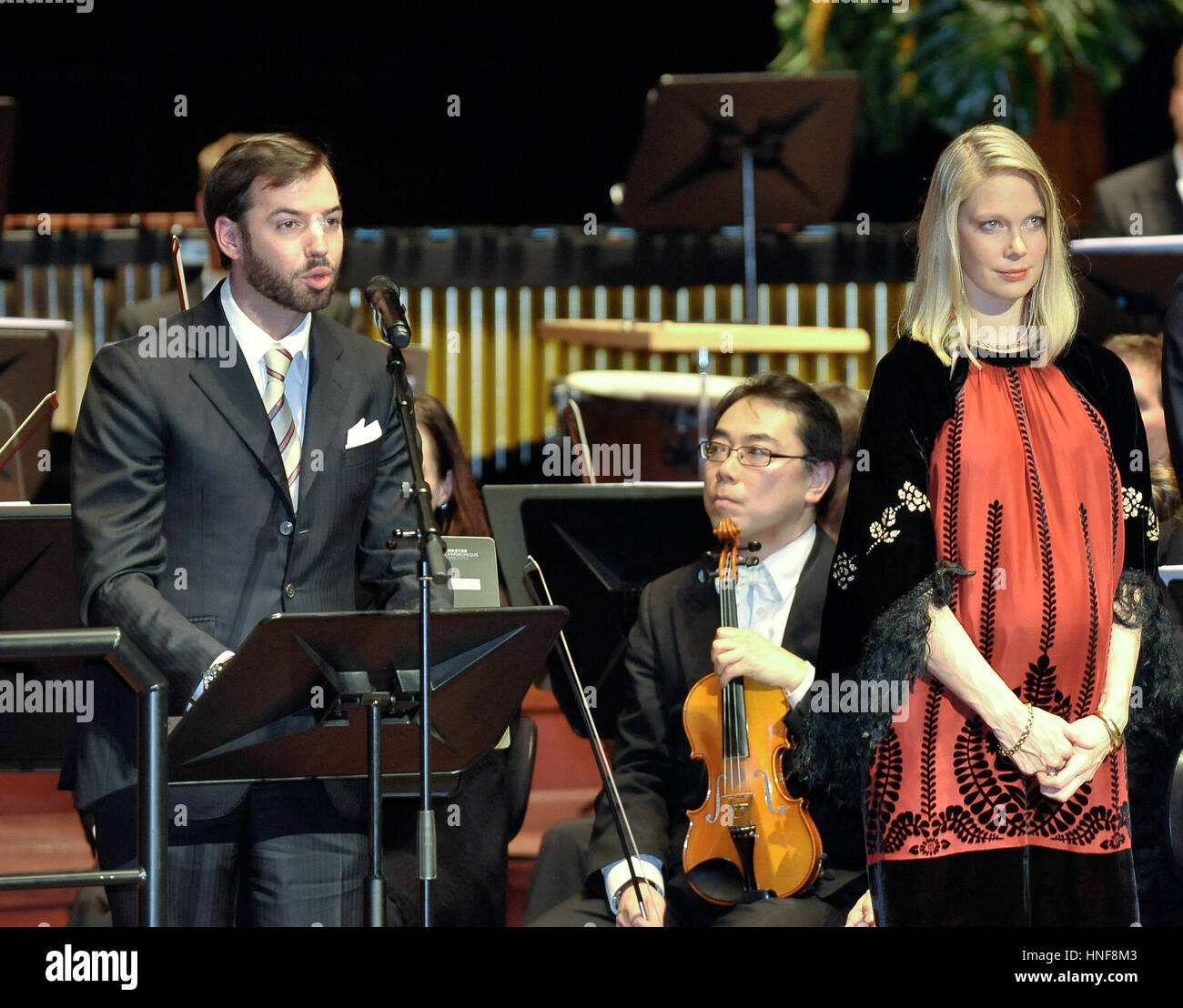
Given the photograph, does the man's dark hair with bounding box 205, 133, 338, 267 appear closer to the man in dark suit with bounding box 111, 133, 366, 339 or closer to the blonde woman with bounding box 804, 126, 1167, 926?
the blonde woman with bounding box 804, 126, 1167, 926

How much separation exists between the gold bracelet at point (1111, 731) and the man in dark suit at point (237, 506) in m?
1.16

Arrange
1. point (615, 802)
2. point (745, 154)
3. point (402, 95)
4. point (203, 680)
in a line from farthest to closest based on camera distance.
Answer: point (402, 95) < point (745, 154) < point (615, 802) < point (203, 680)

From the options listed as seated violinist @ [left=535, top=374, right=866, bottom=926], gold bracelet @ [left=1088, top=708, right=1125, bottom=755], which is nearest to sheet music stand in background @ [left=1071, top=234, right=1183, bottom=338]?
seated violinist @ [left=535, top=374, right=866, bottom=926]

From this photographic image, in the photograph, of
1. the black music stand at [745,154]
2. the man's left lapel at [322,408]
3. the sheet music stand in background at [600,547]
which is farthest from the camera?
the black music stand at [745,154]

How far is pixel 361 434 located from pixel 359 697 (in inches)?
22.2

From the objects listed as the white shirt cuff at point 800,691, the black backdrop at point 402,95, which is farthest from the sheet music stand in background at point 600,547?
the black backdrop at point 402,95

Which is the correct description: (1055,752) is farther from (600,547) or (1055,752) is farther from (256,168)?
(256,168)

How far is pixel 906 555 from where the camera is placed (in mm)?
2643

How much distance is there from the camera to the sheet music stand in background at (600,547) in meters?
3.68

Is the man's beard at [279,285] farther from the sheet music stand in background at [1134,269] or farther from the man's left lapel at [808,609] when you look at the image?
the sheet music stand in background at [1134,269]

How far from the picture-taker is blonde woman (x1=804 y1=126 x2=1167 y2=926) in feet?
8.54

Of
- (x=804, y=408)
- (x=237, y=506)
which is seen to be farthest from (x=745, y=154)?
(x=237, y=506)

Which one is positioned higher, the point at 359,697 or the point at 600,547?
the point at 600,547

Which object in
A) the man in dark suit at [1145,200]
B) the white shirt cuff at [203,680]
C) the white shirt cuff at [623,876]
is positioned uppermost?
the man in dark suit at [1145,200]
